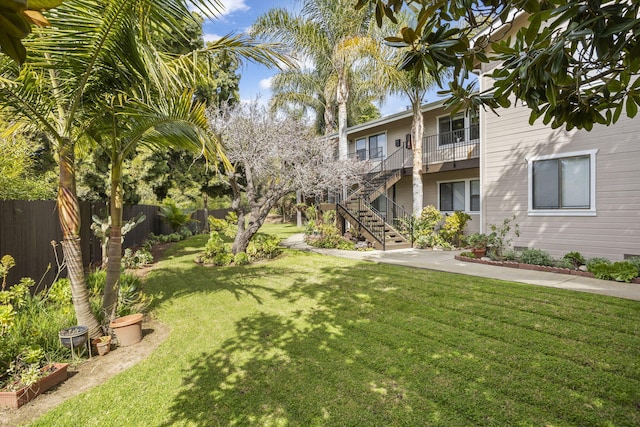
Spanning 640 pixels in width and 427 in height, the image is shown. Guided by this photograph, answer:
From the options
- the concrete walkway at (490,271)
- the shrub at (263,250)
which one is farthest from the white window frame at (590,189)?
the shrub at (263,250)

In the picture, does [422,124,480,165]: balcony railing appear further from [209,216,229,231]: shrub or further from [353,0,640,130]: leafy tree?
[209,216,229,231]: shrub

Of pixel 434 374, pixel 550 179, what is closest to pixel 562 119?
pixel 434 374

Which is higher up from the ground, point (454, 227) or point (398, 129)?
point (398, 129)

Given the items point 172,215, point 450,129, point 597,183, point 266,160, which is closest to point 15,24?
point 597,183

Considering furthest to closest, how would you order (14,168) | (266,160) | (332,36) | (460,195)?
(460,195) → (332,36) → (266,160) → (14,168)

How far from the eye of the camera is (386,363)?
3736mm

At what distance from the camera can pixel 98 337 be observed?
174 inches

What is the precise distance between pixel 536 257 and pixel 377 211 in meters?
7.12

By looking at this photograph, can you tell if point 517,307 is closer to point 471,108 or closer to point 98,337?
point 471,108

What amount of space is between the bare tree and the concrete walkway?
2.82 metres

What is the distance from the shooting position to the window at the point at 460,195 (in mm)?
13906

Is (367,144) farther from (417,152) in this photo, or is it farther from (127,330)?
(127,330)

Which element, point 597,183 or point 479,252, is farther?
point 479,252

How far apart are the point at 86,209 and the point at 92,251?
126 centimetres
